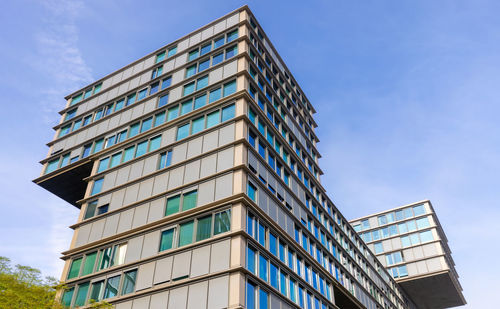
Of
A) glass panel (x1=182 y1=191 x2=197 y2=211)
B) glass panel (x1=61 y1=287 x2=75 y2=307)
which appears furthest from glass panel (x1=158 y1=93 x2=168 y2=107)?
glass panel (x1=61 y1=287 x2=75 y2=307)

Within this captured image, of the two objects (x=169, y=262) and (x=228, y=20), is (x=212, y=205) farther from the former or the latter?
(x=228, y=20)

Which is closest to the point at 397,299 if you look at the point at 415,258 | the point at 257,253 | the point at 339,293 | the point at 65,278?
the point at 415,258

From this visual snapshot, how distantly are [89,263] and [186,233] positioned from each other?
815cm

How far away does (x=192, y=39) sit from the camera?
43.6 metres

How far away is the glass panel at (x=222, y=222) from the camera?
26797mm

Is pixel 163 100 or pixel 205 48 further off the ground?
pixel 205 48

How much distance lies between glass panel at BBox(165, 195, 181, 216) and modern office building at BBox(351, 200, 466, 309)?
162 ft

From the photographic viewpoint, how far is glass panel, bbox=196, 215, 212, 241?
89.1ft

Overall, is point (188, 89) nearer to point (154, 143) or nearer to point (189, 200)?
point (154, 143)

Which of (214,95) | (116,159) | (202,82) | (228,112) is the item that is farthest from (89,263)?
(202,82)

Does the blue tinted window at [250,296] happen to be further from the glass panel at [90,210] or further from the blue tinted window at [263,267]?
the glass panel at [90,210]

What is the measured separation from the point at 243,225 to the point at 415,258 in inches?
2068

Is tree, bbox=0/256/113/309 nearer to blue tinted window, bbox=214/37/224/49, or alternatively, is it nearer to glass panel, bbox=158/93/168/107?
glass panel, bbox=158/93/168/107

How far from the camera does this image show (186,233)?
28.1m
